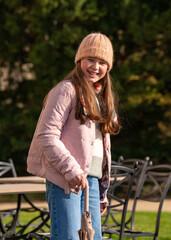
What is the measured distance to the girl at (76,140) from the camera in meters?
3.03

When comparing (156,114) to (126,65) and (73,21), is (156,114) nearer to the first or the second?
(126,65)

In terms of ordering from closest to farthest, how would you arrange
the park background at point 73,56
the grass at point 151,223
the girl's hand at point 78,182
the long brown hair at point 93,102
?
the girl's hand at point 78,182
the long brown hair at point 93,102
the grass at point 151,223
the park background at point 73,56

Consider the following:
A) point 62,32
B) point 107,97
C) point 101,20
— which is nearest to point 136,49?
point 101,20

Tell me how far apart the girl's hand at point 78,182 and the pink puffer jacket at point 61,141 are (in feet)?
0.07

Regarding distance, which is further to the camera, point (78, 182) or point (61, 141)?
point (61, 141)

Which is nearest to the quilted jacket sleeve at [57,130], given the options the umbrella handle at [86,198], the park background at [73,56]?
the umbrella handle at [86,198]

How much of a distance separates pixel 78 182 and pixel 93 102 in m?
0.49

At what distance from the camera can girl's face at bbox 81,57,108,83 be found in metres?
3.33

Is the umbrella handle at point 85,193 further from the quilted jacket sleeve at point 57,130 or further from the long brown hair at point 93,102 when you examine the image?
the long brown hair at point 93,102

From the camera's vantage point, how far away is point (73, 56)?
41.6ft

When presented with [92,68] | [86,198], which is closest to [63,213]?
[86,198]

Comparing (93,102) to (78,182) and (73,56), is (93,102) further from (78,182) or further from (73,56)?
(73,56)

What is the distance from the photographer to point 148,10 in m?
13.4

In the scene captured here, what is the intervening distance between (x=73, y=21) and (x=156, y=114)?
3.33 meters
